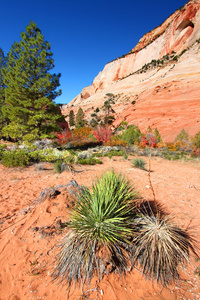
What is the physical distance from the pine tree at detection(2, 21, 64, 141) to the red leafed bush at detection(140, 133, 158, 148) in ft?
33.5

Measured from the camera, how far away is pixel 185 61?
86.1 ft

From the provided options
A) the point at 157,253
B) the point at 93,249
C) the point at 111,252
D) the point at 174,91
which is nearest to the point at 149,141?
the point at 174,91

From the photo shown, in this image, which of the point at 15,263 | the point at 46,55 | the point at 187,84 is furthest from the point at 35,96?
the point at 187,84

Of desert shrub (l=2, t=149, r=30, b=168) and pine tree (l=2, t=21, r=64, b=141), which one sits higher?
pine tree (l=2, t=21, r=64, b=141)

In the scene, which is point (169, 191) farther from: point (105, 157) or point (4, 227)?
point (105, 157)

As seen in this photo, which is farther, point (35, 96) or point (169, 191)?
point (35, 96)

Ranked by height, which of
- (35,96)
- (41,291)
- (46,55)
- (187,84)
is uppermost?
(187,84)

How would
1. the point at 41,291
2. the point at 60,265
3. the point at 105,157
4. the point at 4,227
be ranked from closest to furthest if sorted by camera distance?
the point at 41,291 < the point at 60,265 < the point at 4,227 < the point at 105,157

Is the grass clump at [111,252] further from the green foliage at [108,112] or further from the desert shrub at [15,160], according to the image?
the green foliage at [108,112]

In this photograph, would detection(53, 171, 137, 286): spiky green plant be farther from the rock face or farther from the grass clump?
the rock face

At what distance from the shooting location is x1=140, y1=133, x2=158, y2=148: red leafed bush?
15861 millimetres

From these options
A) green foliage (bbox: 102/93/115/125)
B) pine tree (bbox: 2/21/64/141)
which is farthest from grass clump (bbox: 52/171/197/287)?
green foliage (bbox: 102/93/115/125)

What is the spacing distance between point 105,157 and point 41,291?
843cm

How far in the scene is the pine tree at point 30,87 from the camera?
10.7 meters
